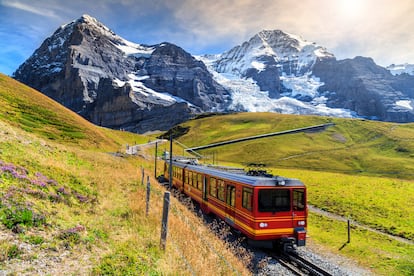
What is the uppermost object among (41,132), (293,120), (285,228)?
(293,120)

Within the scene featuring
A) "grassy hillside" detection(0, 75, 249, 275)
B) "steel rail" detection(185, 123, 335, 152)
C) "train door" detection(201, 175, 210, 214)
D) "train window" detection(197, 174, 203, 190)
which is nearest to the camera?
"grassy hillside" detection(0, 75, 249, 275)

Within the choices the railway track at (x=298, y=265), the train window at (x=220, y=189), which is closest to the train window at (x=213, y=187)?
the train window at (x=220, y=189)

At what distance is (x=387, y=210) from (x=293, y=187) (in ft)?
56.5

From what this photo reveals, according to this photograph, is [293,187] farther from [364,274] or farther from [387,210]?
[387,210]

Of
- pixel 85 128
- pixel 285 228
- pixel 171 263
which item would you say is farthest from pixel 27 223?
pixel 85 128

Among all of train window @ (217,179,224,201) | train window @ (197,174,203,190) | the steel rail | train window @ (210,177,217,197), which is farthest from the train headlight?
the steel rail

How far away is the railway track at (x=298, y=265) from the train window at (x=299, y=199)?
2273mm

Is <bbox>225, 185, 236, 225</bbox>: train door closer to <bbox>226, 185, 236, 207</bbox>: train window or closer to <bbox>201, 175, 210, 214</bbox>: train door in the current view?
<bbox>226, 185, 236, 207</bbox>: train window

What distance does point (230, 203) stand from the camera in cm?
1672

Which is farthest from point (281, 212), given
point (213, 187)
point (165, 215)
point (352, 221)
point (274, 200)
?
point (352, 221)

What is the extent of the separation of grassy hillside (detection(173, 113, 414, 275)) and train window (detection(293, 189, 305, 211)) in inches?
164

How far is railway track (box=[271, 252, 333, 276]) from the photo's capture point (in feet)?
41.6

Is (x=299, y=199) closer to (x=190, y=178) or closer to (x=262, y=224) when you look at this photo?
(x=262, y=224)

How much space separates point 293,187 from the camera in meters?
15.0
